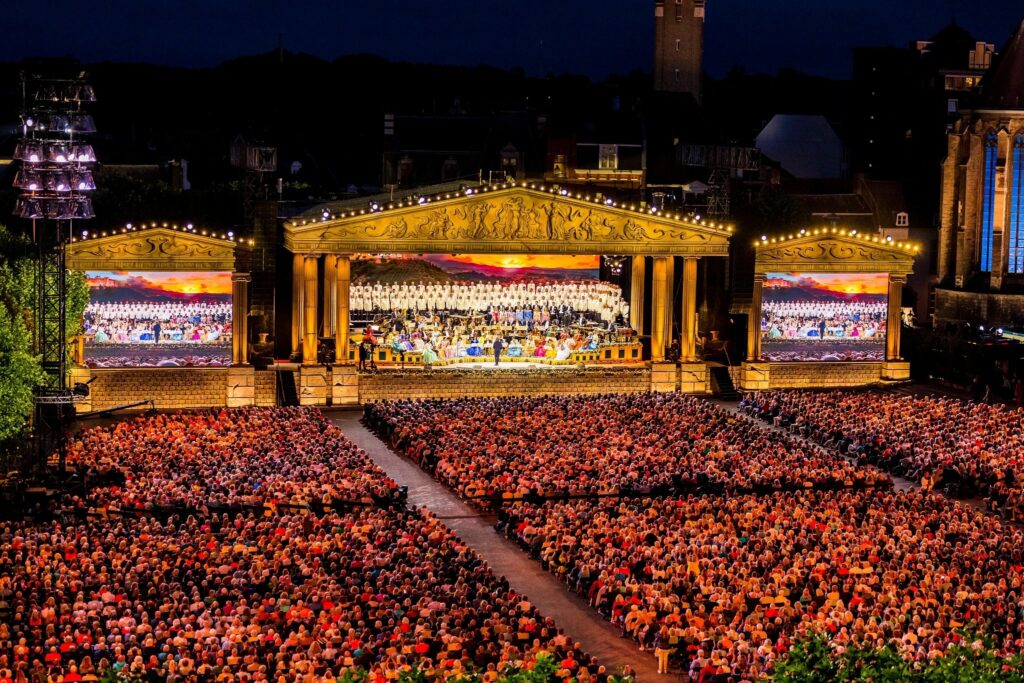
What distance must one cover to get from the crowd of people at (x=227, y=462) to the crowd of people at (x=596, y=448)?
2.42 m

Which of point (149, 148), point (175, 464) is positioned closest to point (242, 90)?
point (149, 148)

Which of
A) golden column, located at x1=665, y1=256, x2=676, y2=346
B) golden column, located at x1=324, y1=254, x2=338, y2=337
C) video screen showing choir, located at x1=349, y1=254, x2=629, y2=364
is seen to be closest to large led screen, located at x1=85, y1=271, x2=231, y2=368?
golden column, located at x1=324, y1=254, x2=338, y2=337

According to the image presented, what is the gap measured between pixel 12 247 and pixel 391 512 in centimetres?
2152

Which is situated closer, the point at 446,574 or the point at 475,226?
the point at 446,574

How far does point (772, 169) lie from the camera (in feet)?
293

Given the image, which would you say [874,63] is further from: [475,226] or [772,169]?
[475,226]

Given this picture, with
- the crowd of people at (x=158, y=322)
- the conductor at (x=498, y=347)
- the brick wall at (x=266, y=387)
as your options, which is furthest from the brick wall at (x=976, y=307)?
the crowd of people at (x=158, y=322)

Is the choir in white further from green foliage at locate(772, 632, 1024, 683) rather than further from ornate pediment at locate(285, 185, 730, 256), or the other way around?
green foliage at locate(772, 632, 1024, 683)

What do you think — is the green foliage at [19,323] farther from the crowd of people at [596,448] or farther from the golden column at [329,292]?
the crowd of people at [596,448]

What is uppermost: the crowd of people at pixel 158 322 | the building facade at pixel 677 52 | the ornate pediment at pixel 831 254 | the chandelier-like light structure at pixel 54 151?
the building facade at pixel 677 52

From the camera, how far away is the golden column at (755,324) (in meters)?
55.4

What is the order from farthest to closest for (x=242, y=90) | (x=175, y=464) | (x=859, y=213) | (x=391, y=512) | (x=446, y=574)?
(x=242, y=90), (x=859, y=213), (x=175, y=464), (x=391, y=512), (x=446, y=574)

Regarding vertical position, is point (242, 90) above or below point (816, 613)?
above

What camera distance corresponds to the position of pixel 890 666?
73.4 ft
